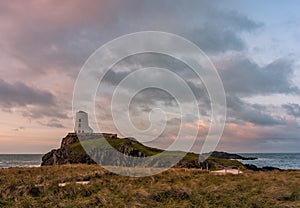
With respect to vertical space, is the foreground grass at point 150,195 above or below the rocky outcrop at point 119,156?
below

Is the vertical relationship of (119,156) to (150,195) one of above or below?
above

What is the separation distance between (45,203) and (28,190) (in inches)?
116

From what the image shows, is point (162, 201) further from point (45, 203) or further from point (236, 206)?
point (45, 203)

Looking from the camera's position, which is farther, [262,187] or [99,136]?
[99,136]

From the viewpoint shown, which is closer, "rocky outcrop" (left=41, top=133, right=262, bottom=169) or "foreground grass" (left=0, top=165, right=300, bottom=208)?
"foreground grass" (left=0, top=165, right=300, bottom=208)

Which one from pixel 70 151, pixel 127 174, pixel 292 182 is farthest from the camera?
pixel 70 151

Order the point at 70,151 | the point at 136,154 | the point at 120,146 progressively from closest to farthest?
the point at 136,154, the point at 120,146, the point at 70,151

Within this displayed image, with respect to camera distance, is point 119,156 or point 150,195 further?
point 119,156

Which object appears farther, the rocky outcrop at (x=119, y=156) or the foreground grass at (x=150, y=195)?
the rocky outcrop at (x=119, y=156)

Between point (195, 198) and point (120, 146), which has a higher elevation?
point (120, 146)

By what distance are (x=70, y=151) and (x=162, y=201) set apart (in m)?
79.5

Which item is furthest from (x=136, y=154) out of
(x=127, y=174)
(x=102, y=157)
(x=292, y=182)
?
(x=292, y=182)

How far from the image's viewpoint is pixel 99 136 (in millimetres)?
118750

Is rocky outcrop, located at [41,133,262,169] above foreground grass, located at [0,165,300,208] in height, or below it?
above
